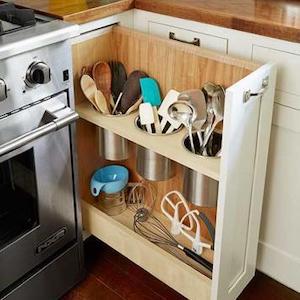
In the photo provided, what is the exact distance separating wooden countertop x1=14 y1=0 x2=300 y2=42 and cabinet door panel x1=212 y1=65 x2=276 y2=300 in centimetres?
12

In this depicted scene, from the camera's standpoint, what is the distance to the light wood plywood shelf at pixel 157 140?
133 centimetres

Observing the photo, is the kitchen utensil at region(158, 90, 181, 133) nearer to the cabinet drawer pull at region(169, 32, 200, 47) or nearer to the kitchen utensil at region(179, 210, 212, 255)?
the cabinet drawer pull at region(169, 32, 200, 47)

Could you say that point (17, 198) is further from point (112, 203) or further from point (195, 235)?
point (195, 235)

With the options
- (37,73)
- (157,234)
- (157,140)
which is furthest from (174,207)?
(37,73)

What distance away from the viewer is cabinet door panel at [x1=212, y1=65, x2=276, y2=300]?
4.05ft

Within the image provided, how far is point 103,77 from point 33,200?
0.44 m

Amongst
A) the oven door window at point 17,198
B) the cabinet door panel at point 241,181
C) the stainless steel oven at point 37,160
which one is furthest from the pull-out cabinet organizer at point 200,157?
the oven door window at point 17,198

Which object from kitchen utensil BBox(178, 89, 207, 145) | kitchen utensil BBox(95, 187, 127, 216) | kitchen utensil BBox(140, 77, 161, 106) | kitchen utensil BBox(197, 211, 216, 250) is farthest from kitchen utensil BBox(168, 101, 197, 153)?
kitchen utensil BBox(95, 187, 127, 216)

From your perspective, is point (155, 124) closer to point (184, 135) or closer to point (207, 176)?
point (184, 135)

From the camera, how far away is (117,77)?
165 centimetres

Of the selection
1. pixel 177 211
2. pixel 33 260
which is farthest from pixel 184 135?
pixel 33 260

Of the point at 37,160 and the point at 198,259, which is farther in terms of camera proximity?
the point at 198,259

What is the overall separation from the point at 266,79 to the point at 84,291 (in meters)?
0.91

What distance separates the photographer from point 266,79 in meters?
1.30
